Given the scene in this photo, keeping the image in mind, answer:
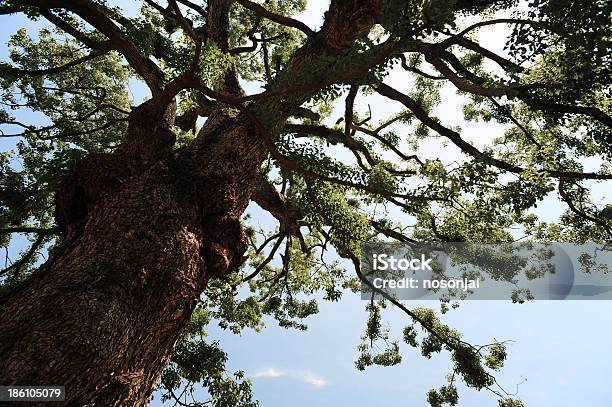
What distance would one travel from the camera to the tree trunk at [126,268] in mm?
2178

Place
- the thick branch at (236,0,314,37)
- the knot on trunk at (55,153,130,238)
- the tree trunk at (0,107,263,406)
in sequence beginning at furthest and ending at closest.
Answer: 1. the thick branch at (236,0,314,37)
2. the knot on trunk at (55,153,130,238)
3. the tree trunk at (0,107,263,406)

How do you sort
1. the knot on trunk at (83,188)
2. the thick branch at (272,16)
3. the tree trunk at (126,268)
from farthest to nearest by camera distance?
1. the thick branch at (272,16)
2. the knot on trunk at (83,188)
3. the tree trunk at (126,268)

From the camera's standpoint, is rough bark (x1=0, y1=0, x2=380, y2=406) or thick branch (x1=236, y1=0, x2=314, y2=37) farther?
thick branch (x1=236, y1=0, x2=314, y2=37)

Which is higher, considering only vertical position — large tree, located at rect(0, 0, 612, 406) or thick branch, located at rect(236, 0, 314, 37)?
thick branch, located at rect(236, 0, 314, 37)

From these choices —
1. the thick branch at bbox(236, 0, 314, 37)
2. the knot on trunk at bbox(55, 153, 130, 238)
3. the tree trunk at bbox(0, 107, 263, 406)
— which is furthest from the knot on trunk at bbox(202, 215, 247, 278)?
the thick branch at bbox(236, 0, 314, 37)

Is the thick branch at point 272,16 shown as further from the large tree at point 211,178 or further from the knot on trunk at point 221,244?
the knot on trunk at point 221,244

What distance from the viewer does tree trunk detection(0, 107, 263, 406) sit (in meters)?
2.18

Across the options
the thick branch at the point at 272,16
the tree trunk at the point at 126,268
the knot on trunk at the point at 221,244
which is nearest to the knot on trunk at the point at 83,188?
the tree trunk at the point at 126,268

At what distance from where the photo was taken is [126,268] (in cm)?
276

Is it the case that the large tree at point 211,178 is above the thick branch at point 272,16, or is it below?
below

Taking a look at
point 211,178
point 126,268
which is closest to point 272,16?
point 211,178

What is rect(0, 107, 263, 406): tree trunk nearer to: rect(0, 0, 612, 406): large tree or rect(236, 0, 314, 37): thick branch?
rect(0, 0, 612, 406): large tree

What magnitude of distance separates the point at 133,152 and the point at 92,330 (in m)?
2.22

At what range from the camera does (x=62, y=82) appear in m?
7.81
